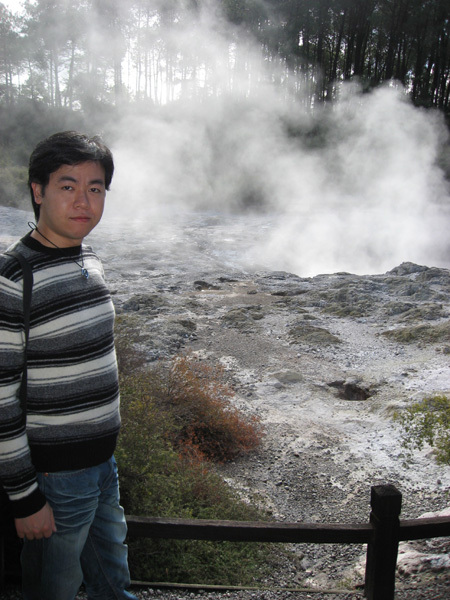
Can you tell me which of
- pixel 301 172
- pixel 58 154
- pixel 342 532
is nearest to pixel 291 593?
pixel 342 532

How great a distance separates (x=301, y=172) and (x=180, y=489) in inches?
711

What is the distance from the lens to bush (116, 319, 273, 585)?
8.81 ft

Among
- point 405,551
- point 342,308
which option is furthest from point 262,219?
point 405,551

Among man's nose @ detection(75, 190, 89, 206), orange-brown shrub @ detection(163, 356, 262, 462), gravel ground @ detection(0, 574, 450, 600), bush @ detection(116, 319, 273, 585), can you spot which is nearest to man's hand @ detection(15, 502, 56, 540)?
man's nose @ detection(75, 190, 89, 206)

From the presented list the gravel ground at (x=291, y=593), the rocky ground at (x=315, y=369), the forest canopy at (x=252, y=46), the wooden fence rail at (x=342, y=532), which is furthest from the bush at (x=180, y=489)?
the forest canopy at (x=252, y=46)

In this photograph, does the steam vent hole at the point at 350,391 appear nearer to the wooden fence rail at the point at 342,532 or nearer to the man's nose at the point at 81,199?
the wooden fence rail at the point at 342,532

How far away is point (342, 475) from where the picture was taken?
4160mm

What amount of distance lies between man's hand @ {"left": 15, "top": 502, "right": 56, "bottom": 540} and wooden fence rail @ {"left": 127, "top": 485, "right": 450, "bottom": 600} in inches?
28.8

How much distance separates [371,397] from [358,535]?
386 cm

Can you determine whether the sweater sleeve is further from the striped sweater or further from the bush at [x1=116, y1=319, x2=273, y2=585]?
the bush at [x1=116, y1=319, x2=273, y2=585]

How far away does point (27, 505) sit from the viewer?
4.15 ft

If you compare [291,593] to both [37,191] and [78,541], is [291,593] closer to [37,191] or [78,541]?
[78,541]

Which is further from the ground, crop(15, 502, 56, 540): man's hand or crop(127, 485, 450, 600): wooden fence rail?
crop(15, 502, 56, 540): man's hand

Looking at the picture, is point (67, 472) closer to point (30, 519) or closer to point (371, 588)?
point (30, 519)
